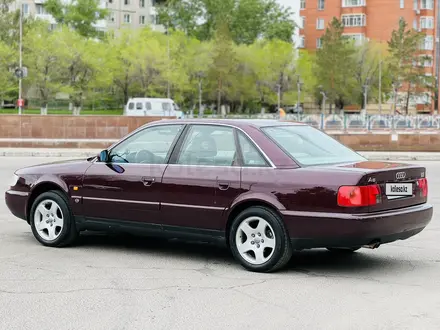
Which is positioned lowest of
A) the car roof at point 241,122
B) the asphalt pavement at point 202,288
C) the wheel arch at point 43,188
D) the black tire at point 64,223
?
the asphalt pavement at point 202,288

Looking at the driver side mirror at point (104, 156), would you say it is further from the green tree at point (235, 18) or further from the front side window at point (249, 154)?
the green tree at point (235, 18)

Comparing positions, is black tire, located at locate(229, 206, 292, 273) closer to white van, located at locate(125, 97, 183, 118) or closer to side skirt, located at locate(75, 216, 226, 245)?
side skirt, located at locate(75, 216, 226, 245)

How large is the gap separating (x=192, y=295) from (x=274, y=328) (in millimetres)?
Result: 1197

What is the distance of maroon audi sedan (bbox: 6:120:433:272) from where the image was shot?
729cm

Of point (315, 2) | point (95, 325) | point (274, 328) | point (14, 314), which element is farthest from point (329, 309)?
point (315, 2)

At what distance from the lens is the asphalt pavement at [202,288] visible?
19.2 ft

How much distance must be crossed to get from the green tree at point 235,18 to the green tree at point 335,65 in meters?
16.0

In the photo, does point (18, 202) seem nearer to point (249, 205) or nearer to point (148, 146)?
point (148, 146)

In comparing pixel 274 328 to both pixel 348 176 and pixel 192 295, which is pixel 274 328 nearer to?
pixel 192 295

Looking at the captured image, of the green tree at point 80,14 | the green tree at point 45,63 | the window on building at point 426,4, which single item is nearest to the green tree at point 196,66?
the green tree at point 80,14

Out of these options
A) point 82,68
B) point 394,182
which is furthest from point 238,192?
point 82,68

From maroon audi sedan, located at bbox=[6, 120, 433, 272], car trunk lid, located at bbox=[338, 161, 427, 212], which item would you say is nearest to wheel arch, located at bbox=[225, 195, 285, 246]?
maroon audi sedan, located at bbox=[6, 120, 433, 272]

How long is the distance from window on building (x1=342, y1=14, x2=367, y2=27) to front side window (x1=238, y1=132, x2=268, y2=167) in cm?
9484

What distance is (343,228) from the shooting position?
7176 mm
